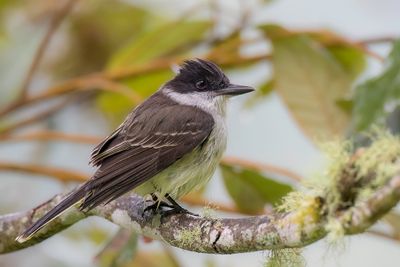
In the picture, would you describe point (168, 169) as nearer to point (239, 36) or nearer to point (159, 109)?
point (159, 109)

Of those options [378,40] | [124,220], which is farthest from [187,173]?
[378,40]

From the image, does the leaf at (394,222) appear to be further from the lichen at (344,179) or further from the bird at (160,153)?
Answer: the lichen at (344,179)

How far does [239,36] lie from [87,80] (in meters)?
0.81

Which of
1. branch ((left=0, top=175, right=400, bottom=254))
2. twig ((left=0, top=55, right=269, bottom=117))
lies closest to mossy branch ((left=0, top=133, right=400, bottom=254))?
branch ((left=0, top=175, right=400, bottom=254))

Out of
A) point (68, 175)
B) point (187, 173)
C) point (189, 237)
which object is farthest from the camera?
point (68, 175)

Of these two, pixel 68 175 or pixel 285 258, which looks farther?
pixel 68 175

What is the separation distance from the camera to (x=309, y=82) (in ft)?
14.3

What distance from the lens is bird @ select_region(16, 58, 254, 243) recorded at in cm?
346

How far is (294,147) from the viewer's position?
6.21 m

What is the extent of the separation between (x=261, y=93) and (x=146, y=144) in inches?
46.8

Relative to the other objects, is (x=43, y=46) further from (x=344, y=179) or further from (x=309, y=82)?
(x=344, y=179)

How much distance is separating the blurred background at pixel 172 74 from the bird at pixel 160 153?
0.17m

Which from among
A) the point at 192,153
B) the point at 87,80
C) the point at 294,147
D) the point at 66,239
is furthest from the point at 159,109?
the point at 294,147

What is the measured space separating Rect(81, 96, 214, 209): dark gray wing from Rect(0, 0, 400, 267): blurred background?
255mm
